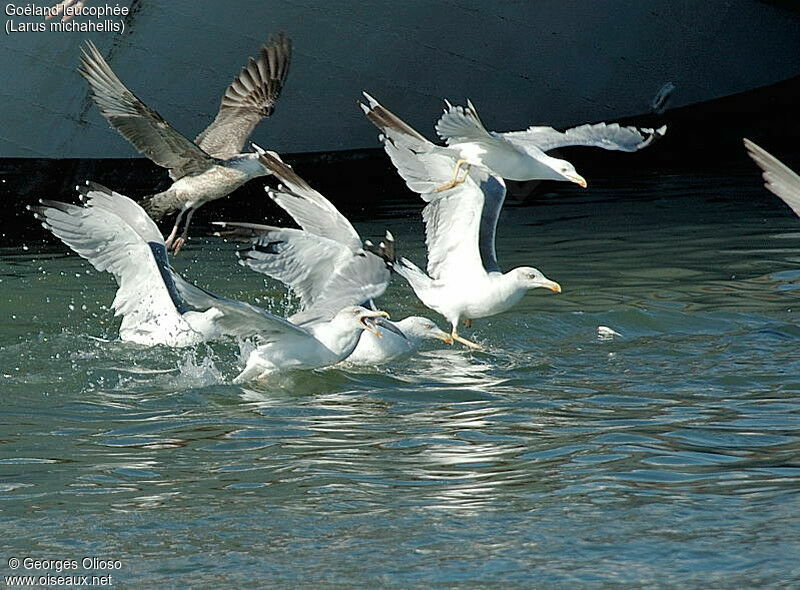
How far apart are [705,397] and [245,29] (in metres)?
10.8

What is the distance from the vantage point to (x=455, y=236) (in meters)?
10.2

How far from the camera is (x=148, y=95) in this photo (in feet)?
58.9

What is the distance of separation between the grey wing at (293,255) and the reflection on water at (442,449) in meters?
0.71

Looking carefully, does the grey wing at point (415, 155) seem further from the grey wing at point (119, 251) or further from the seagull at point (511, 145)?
the grey wing at point (119, 251)

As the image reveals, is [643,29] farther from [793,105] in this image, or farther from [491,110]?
[793,105]

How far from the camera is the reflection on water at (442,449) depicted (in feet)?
19.3

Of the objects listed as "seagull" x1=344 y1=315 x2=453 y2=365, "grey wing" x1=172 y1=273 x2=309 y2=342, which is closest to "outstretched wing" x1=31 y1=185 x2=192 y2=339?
"seagull" x1=344 y1=315 x2=453 y2=365

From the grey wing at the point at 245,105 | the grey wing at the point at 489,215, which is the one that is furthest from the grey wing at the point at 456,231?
the grey wing at the point at 245,105

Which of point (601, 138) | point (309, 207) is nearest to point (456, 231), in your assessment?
point (309, 207)

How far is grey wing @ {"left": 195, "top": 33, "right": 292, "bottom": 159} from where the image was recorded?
11859mm

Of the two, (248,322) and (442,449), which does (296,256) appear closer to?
(248,322)

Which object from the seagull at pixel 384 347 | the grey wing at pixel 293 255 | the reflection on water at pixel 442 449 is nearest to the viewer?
the reflection on water at pixel 442 449

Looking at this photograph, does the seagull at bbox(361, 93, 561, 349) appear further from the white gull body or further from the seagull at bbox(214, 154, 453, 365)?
the white gull body

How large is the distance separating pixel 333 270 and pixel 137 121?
209 cm
